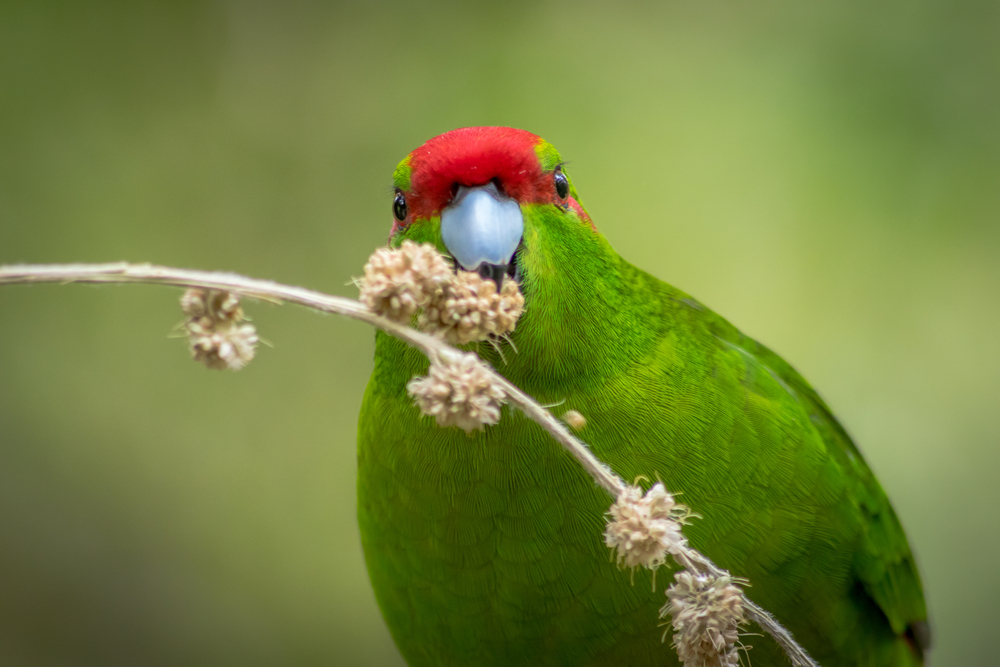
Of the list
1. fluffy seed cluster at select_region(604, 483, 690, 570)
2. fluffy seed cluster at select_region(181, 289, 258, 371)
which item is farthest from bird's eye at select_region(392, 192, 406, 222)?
fluffy seed cluster at select_region(604, 483, 690, 570)

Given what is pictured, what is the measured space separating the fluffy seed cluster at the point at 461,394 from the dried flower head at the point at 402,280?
7 cm

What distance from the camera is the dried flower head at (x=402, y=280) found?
83 centimetres

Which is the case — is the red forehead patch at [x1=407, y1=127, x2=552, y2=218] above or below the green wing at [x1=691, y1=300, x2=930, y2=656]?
above

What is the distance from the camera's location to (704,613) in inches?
35.5

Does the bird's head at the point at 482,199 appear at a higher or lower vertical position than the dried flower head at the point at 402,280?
higher

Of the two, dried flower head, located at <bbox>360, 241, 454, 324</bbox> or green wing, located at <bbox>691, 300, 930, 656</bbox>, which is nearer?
dried flower head, located at <bbox>360, 241, 454, 324</bbox>

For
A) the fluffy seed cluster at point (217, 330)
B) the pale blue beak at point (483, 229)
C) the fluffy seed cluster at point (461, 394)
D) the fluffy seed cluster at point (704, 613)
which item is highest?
the pale blue beak at point (483, 229)

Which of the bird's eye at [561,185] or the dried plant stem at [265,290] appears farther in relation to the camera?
the bird's eye at [561,185]

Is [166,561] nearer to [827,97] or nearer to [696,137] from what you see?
[696,137]

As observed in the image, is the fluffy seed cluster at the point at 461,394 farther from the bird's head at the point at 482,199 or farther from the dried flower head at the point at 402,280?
the bird's head at the point at 482,199

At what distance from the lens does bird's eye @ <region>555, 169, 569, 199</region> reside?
1562mm

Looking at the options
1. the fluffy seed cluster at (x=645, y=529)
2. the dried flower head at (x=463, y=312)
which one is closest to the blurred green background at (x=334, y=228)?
the dried flower head at (x=463, y=312)

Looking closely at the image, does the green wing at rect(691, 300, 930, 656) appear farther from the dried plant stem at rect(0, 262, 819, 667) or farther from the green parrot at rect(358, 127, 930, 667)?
the dried plant stem at rect(0, 262, 819, 667)

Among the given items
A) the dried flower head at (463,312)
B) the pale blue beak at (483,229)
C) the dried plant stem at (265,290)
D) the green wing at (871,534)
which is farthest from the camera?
the green wing at (871,534)
